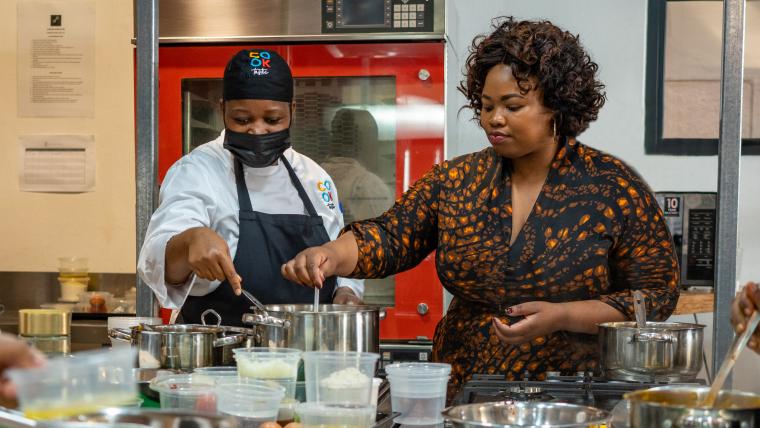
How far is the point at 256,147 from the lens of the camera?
2.54m

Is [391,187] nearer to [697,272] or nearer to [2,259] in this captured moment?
[697,272]

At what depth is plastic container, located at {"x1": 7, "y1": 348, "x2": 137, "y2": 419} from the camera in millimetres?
958

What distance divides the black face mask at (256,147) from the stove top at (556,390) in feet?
2.97

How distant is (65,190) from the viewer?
438cm

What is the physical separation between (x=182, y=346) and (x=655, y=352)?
0.94 metres

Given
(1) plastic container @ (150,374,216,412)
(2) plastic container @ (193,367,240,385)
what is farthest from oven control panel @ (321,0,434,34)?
(1) plastic container @ (150,374,216,412)

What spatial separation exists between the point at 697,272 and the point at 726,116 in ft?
6.01

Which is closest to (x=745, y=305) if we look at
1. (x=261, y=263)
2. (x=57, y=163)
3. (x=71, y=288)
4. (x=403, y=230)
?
(x=403, y=230)

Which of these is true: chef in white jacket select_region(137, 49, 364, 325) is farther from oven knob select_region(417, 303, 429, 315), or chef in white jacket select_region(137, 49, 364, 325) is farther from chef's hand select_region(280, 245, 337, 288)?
oven knob select_region(417, 303, 429, 315)

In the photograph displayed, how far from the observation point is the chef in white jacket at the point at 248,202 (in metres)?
2.49

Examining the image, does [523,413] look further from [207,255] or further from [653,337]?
[207,255]

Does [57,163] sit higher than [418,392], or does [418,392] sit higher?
[57,163]

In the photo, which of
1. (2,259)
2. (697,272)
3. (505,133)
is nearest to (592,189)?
(505,133)

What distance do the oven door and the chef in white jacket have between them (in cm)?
99
